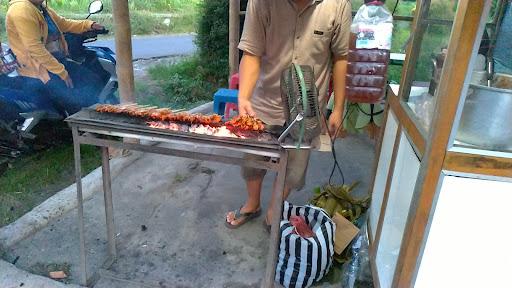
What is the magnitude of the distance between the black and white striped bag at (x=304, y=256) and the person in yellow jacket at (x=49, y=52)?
2.96 metres

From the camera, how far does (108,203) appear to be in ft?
8.68

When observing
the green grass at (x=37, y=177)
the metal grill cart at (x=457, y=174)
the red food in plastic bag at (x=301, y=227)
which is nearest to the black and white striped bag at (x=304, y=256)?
the red food in plastic bag at (x=301, y=227)

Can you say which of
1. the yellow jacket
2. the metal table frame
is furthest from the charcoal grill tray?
the yellow jacket

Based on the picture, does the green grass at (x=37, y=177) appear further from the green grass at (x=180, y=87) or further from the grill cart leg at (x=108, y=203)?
the green grass at (x=180, y=87)

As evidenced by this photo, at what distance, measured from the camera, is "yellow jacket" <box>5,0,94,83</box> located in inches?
148

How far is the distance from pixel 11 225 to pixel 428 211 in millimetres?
2917

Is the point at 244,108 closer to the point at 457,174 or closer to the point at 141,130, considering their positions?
the point at 141,130

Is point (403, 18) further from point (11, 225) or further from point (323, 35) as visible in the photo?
point (11, 225)

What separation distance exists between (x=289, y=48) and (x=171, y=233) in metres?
1.70

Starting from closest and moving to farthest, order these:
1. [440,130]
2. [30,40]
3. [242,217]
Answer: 1. [440,130]
2. [242,217]
3. [30,40]

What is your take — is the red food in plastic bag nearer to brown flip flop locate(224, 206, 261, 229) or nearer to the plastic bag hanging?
brown flip flop locate(224, 206, 261, 229)

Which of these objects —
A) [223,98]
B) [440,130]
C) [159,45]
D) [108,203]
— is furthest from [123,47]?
[159,45]

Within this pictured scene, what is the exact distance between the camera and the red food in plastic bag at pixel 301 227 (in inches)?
104

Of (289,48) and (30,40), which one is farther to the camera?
(30,40)
